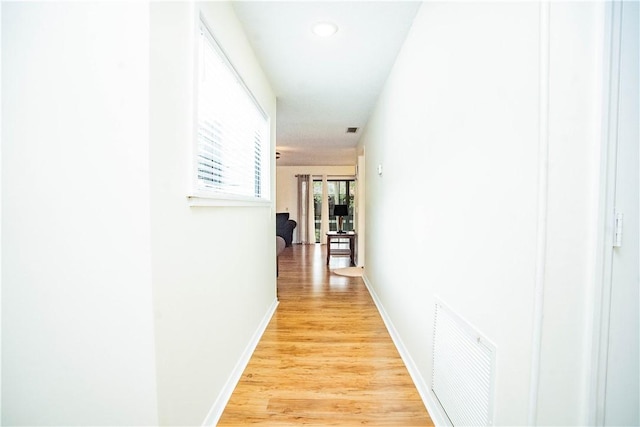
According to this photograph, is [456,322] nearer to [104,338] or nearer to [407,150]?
[407,150]

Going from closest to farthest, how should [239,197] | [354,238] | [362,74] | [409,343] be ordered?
[239,197] → [409,343] → [362,74] → [354,238]

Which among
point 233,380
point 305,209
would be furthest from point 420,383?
point 305,209

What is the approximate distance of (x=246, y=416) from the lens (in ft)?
4.78

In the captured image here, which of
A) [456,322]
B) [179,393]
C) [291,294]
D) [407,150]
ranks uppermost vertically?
[407,150]

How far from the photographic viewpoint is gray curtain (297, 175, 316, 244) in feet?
28.4

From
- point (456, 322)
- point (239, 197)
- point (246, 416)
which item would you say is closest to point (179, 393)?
point (246, 416)

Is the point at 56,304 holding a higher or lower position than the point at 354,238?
higher

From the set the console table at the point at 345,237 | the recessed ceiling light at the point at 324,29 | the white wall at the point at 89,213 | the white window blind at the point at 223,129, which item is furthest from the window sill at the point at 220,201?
the console table at the point at 345,237

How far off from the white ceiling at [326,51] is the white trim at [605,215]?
52.9 inches

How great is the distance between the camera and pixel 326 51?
7.31 ft

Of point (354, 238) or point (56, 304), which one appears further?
point (354, 238)

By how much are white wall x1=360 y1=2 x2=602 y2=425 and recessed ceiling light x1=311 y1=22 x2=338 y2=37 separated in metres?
0.60

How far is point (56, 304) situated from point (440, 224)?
1.63 metres

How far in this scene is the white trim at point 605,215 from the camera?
69 centimetres
